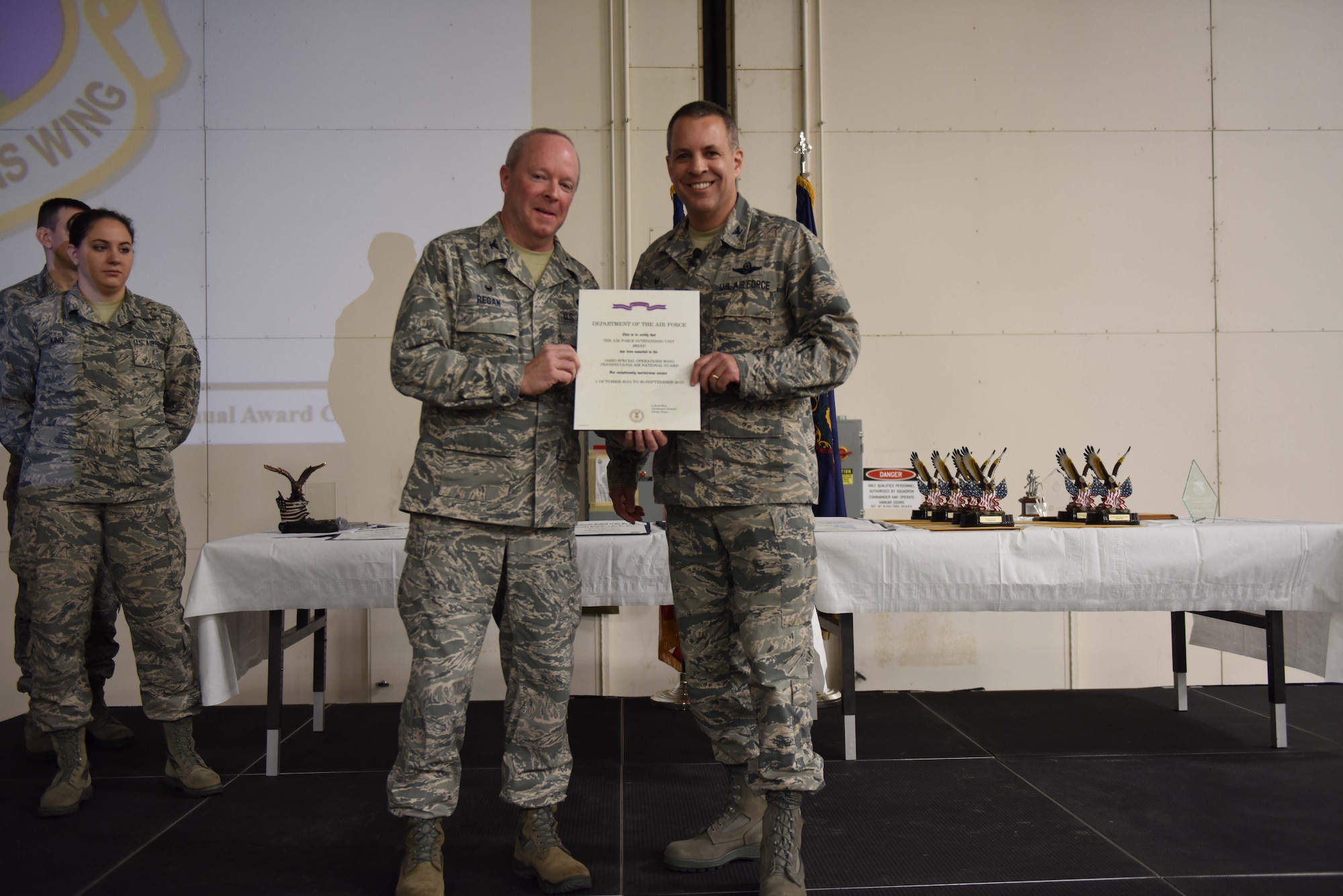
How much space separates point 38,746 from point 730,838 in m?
2.65

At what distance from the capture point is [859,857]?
202 centimetres

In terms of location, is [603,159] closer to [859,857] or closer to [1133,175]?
[1133,175]

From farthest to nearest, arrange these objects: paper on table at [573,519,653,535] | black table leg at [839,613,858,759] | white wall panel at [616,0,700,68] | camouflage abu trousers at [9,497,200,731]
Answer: white wall panel at [616,0,700,68]
paper on table at [573,519,653,535]
black table leg at [839,613,858,759]
camouflage abu trousers at [9,497,200,731]

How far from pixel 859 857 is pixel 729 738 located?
47cm

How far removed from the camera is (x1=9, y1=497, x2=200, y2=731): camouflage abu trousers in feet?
8.04

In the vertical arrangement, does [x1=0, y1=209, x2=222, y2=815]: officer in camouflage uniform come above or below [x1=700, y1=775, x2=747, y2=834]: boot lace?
above

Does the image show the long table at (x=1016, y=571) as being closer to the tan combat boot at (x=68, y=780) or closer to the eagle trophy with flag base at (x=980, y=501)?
the eagle trophy with flag base at (x=980, y=501)

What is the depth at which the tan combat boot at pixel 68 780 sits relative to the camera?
92.4 inches

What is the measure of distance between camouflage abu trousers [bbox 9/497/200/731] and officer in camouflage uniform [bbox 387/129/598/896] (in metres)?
1.22

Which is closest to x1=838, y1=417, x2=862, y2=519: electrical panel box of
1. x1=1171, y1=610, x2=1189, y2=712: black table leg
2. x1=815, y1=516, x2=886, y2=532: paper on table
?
x1=815, y1=516, x2=886, y2=532: paper on table

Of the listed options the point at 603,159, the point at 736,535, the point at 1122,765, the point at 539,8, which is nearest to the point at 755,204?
the point at 603,159

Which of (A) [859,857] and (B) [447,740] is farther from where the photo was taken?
(A) [859,857]

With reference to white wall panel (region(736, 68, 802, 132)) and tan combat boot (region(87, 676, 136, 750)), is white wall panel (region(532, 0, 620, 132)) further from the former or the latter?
tan combat boot (region(87, 676, 136, 750))

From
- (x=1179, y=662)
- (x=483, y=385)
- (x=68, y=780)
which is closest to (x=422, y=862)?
(x=483, y=385)
